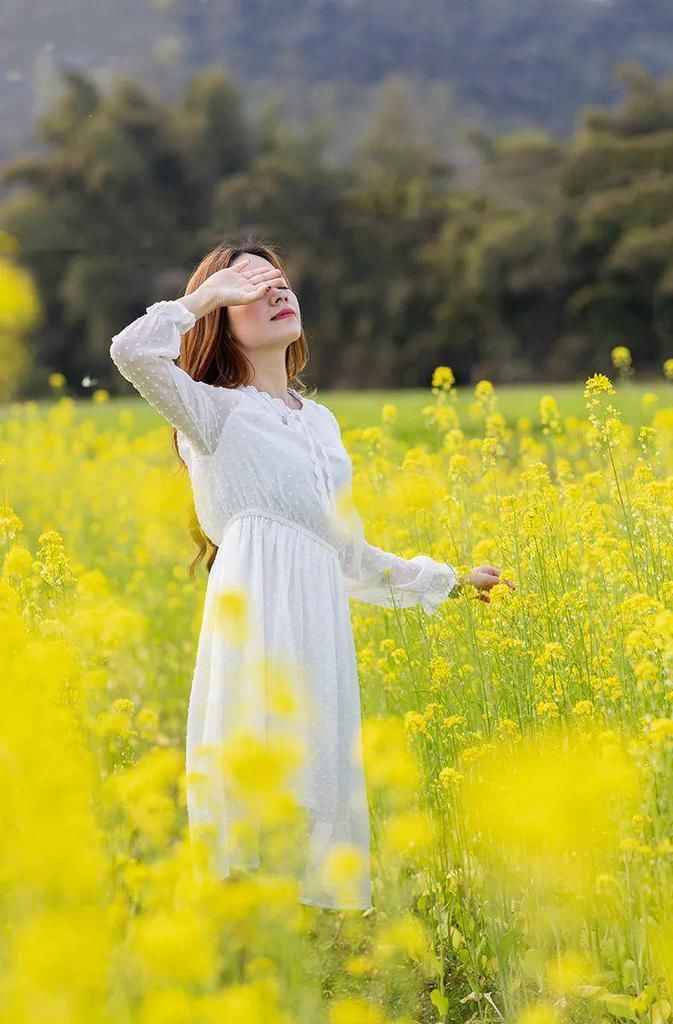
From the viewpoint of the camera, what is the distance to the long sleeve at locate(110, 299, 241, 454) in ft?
7.85

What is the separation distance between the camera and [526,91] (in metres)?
54.0

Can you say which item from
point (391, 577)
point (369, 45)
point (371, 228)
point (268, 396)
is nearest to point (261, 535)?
point (268, 396)

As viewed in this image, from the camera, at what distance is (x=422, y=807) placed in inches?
118

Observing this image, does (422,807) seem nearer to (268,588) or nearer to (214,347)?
(268,588)

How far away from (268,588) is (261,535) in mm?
106

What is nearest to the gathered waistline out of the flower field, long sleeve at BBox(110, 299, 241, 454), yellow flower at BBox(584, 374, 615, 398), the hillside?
long sleeve at BBox(110, 299, 241, 454)

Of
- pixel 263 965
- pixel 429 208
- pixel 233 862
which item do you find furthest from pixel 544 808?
pixel 429 208

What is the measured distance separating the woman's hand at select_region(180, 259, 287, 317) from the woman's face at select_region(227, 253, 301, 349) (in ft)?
0.09

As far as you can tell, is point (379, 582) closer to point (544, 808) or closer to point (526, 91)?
point (544, 808)

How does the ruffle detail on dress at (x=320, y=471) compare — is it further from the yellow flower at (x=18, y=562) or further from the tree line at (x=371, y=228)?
the tree line at (x=371, y=228)

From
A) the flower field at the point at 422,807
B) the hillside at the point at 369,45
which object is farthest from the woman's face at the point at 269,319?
the hillside at the point at 369,45

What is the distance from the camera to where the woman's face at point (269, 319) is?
8.67 ft

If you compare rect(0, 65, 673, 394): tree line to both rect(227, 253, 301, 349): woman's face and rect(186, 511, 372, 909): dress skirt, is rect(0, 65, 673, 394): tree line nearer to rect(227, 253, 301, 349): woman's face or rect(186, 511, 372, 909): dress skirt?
rect(227, 253, 301, 349): woman's face

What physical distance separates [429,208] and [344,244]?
180cm
